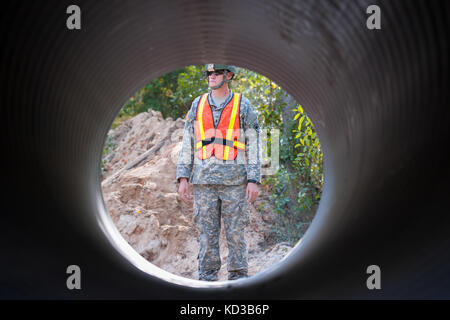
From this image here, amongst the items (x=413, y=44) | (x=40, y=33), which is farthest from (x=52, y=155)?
(x=413, y=44)

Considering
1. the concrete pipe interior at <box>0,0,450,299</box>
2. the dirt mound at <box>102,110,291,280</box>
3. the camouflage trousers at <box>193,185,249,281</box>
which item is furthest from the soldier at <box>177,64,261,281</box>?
the dirt mound at <box>102,110,291,280</box>

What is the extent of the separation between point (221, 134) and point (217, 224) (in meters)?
0.80

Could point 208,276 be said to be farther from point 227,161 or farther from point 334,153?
point 334,153

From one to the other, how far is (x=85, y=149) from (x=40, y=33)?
0.92 metres

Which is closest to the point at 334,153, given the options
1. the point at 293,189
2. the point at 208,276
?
the point at 208,276

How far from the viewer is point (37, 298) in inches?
93.0

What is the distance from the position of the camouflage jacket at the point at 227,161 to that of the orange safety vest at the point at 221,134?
4 centimetres

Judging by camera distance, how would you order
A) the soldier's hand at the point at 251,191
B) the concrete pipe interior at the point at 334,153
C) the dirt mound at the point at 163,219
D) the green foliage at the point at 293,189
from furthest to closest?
the green foliage at the point at 293,189, the dirt mound at the point at 163,219, the soldier's hand at the point at 251,191, the concrete pipe interior at the point at 334,153

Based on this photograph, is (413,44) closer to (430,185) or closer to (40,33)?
(430,185)

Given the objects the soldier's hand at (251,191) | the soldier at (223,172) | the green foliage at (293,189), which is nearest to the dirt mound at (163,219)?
the green foliage at (293,189)

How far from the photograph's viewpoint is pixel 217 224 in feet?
14.1

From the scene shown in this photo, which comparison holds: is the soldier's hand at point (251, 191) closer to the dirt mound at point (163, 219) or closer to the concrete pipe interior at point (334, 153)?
the concrete pipe interior at point (334, 153)

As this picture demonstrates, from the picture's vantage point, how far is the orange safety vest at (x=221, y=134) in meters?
4.23

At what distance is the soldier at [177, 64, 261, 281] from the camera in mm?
4195
